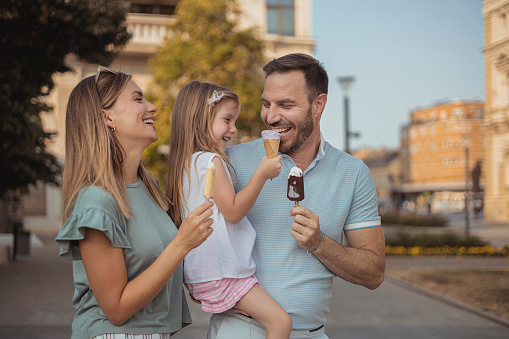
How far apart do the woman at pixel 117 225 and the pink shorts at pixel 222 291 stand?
0.41ft

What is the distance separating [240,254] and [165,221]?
0.39 m

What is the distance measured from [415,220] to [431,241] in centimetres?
1505

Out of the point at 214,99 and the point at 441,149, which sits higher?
the point at 441,149

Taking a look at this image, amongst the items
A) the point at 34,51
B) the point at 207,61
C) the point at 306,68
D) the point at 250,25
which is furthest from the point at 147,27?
the point at 306,68

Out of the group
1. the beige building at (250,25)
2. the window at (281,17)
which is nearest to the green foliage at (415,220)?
the beige building at (250,25)

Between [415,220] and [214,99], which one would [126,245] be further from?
[415,220]

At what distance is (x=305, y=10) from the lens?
97.8 ft

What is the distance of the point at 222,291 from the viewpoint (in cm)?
280

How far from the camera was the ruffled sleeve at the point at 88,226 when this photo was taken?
2.24 m

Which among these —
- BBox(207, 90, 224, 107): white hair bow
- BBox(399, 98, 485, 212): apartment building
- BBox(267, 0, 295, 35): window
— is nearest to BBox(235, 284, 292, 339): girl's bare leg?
BBox(207, 90, 224, 107): white hair bow

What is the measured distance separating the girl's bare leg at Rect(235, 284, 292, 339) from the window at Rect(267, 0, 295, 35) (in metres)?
27.8

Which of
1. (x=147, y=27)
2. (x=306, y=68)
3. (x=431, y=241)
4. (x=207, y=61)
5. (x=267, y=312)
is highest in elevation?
(x=147, y=27)

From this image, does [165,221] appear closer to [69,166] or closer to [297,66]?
[69,166]

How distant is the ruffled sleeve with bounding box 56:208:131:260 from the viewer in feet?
7.34
